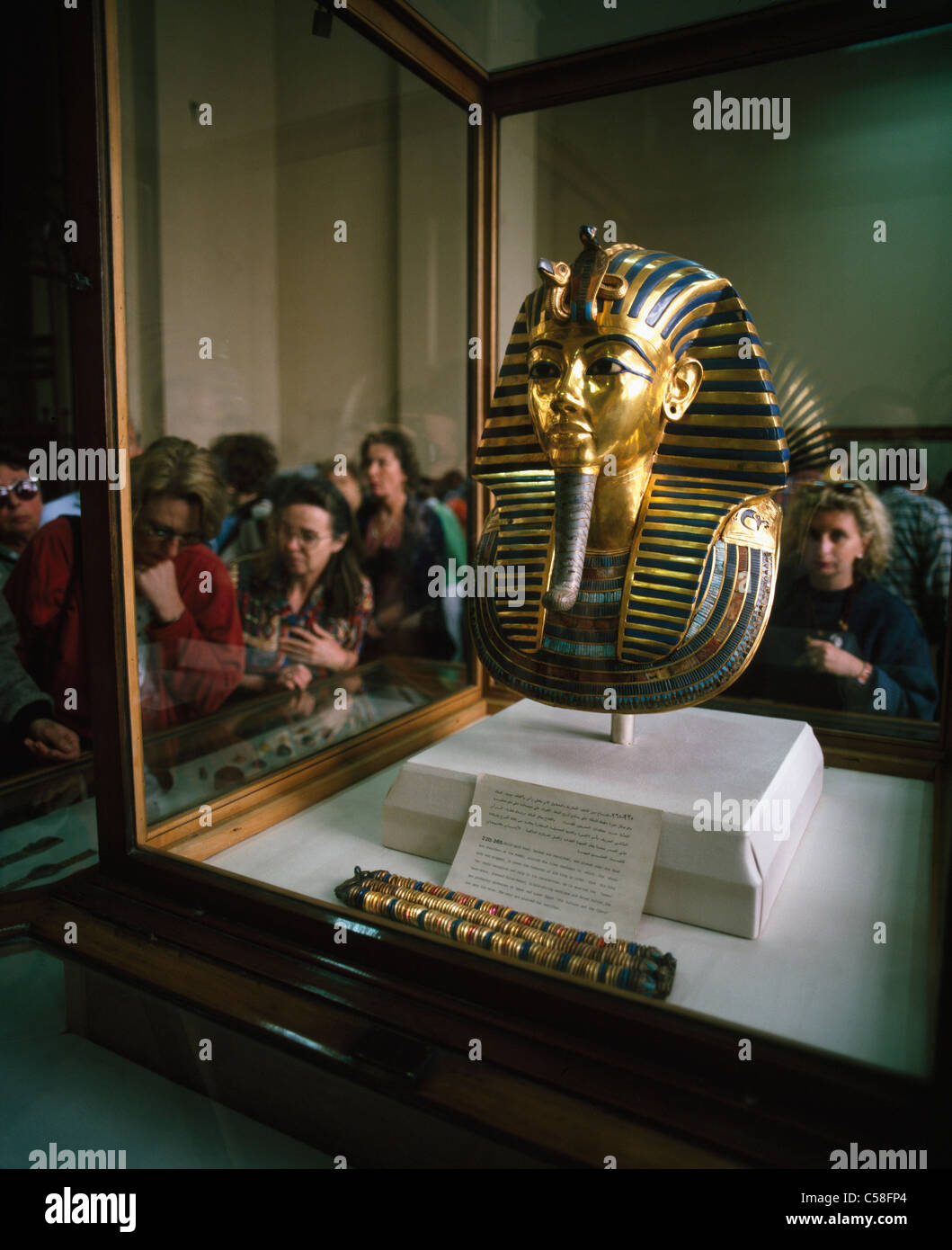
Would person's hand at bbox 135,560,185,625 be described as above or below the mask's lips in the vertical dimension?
below

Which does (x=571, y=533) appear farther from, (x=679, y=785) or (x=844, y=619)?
(x=844, y=619)

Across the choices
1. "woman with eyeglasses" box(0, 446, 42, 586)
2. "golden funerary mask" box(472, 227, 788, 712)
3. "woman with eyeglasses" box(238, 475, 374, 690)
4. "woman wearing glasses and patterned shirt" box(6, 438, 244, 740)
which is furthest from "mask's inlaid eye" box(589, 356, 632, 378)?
"woman with eyeglasses" box(0, 446, 42, 586)

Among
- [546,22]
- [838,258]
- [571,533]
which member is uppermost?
[546,22]

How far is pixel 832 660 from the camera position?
2004mm

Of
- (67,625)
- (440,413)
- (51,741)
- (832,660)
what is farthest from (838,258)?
(51,741)

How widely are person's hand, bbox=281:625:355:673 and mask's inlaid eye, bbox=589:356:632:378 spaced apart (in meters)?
1.22

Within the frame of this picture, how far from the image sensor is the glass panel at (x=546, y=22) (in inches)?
65.1

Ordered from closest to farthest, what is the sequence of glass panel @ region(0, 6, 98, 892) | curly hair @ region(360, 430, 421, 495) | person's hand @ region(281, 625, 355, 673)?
glass panel @ region(0, 6, 98, 892) < person's hand @ region(281, 625, 355, 673) < curly hair @ region(360, 430, 421, 495)

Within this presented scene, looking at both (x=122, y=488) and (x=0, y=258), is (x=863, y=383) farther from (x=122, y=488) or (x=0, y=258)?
(x=0, y=258)

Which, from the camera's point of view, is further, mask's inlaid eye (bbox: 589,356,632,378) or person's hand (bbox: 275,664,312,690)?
person's hand (bbox: 275,664,312,690)

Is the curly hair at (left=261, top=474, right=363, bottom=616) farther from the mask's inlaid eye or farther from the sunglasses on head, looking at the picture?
the mask's inlaid eye

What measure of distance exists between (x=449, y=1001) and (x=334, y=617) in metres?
1.42

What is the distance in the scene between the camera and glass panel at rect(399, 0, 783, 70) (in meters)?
1.65

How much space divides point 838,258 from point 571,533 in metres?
0.90
